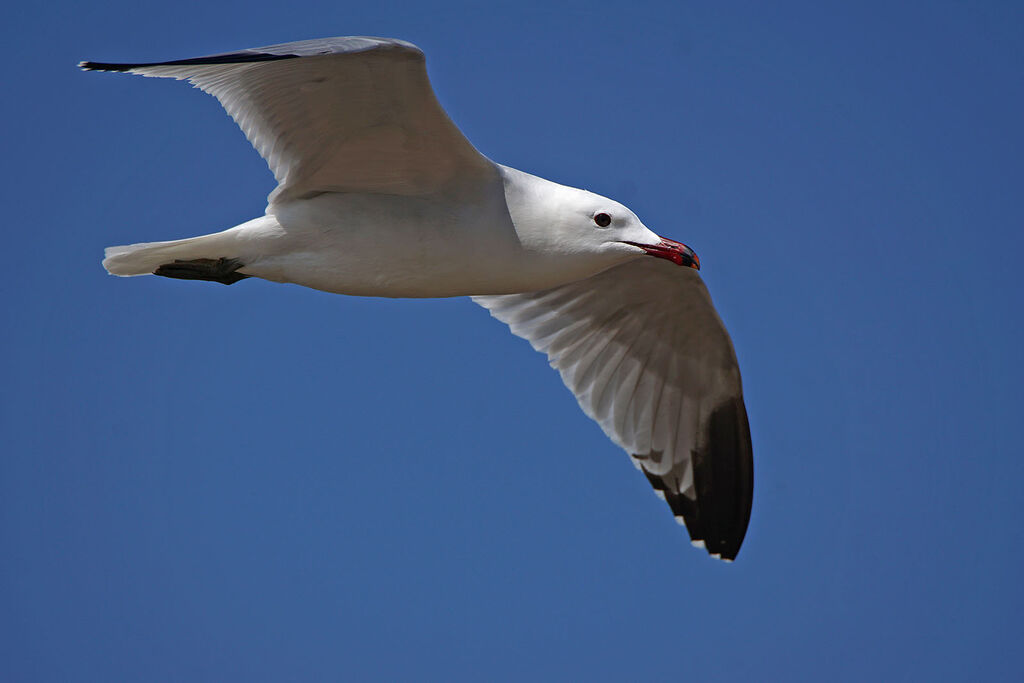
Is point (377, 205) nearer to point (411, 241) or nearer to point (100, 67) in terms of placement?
point (411, 241)

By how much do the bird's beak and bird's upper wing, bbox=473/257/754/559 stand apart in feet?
4.97

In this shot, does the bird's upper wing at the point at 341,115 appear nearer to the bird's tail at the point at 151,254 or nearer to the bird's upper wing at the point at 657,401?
the bird's tail at the point at 151,254

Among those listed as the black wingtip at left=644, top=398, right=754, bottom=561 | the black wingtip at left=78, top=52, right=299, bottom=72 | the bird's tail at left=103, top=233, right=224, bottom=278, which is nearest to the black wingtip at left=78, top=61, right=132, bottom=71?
the black wingtip at left=78, top=52, right=299, bottom=72

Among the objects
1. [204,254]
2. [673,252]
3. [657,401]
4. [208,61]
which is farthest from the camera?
[657,401]

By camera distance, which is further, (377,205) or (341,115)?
A: (377,205)

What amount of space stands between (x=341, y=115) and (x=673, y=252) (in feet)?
4.93

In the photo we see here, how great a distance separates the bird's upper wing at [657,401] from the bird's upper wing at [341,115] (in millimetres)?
1628

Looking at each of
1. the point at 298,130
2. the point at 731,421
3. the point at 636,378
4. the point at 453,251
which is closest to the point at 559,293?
the point at 636,378

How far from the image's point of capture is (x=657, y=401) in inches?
282

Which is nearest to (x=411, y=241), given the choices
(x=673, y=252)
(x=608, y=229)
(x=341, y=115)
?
(x=341, y=115)

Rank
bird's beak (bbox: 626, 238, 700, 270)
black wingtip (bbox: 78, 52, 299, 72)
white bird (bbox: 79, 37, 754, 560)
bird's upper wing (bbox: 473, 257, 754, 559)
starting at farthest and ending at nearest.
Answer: bird's upper wing (bbox: 473, 257, 754, 559)
bird's beak (bbox: 626, 238, 700, 270)
white bird (bbox: 79, 37, 754, 560)
black wingtip (bbox: 78, 52, 299, 72)

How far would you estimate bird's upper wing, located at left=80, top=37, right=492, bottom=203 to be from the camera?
4.98 meters

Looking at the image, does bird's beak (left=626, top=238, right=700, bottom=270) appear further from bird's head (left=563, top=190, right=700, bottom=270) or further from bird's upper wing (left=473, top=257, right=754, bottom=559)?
bird's upper wing (left=473, top=257, right=754, bottom=559)

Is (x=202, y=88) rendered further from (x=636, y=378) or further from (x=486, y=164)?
(x=636, y=378)
